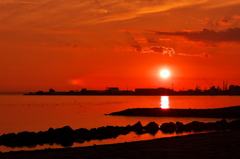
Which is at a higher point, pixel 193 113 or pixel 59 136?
pixel 193 113

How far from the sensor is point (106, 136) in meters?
31.8

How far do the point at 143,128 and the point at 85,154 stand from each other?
80.1ft

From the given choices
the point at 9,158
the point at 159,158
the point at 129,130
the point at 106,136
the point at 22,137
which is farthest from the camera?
the point at 129,130

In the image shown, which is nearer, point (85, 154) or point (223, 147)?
point (85, 154)

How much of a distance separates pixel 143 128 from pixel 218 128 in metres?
7.79

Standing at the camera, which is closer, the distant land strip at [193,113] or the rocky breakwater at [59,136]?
the rocky breakwater at [59,136]

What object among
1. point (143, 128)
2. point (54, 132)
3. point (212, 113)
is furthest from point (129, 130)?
point (212, 113)

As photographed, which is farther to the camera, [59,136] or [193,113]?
[193,113]

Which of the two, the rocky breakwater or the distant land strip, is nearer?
the rocky breakwater

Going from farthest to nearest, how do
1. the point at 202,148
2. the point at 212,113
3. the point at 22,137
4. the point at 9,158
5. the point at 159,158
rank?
the point at 212,113, the point at 22,137, the point at 202,148, the point at 9,158, the point at 159,158

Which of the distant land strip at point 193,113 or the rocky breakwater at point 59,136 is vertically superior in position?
the distant land strip at point 193,113

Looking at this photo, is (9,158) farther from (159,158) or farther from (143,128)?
(143,128)

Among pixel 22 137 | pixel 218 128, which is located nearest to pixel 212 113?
pixel 218 128

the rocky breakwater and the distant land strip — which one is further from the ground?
the distant land strip
